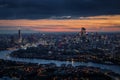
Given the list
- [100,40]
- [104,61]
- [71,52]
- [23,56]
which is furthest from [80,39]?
[104,61]

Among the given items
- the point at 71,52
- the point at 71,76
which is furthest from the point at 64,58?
the point at 71,76

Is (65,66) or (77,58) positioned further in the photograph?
(77,58)

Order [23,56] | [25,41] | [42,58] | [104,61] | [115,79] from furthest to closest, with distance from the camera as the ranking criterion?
[25,41], [23,56], [42,58], [104,61], [115,79]

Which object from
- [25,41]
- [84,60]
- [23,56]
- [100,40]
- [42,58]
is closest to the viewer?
[84,60]

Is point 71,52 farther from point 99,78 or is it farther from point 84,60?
point 99,78

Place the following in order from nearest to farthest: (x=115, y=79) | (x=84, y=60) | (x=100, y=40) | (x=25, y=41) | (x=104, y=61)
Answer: (x=115, y=79)
(x=104, y=61)
(x=84, y=60)
(x=100, y=40)
(x=25, y=41)

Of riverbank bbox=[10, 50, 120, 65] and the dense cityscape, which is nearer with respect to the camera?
the dense cityscape

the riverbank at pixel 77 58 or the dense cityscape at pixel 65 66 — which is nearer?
the dense cityscape at pixel 65 66

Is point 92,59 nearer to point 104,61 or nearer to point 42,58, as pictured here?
point 104,61

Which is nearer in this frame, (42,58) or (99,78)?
(99,78)
